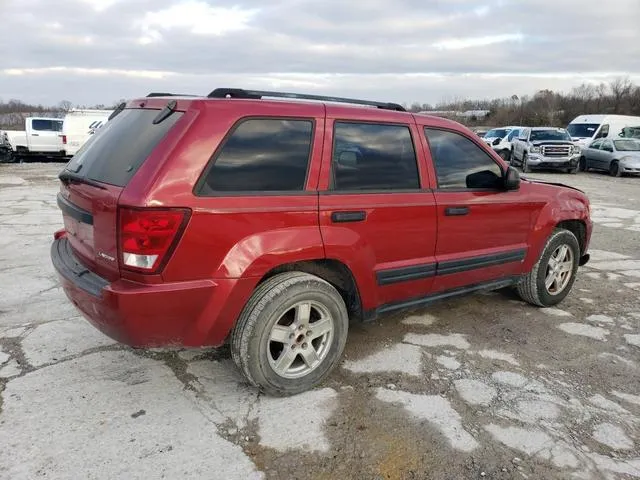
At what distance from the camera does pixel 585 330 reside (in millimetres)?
4344

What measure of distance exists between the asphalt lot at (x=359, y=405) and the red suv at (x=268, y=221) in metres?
0.37

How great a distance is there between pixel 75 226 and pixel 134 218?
83cm

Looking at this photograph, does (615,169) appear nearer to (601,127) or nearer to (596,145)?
(596,145)

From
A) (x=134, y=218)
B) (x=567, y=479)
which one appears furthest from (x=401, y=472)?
(x=134, y=218)

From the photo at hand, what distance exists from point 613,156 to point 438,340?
19248 mm

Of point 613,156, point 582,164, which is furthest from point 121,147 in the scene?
point 582,164

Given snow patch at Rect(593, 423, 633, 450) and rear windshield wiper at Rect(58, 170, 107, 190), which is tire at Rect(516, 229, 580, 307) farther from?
rear windshield wiper at Rect(58, 170, 107, 190)

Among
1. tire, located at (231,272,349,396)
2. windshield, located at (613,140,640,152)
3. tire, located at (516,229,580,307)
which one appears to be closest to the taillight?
tire, located at (231,272,349,396)

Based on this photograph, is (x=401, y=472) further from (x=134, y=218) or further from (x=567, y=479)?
(x=134, y=218)

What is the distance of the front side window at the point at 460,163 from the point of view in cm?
379

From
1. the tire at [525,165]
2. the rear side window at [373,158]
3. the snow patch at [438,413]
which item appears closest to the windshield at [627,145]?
the tire at [525,165]

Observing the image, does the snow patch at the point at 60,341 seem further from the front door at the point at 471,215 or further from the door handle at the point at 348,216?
the front door at the point at 471,215

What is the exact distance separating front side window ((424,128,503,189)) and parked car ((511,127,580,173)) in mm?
17554

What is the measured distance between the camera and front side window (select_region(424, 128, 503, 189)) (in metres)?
3.79
